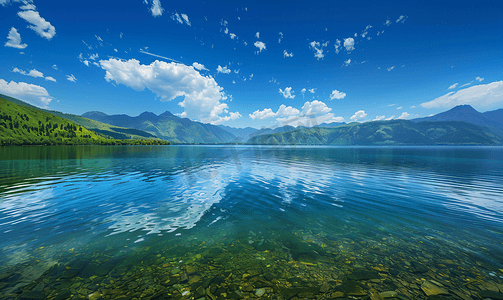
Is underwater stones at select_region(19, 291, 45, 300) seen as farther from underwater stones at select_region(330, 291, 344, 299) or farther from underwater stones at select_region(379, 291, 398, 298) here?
underwater stones at select_region(379, 291, 398, 298)

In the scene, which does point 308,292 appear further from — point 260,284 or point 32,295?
point 32,295

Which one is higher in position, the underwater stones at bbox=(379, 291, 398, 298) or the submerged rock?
the underwater stones at bbox=(379, 291, 398, 298)

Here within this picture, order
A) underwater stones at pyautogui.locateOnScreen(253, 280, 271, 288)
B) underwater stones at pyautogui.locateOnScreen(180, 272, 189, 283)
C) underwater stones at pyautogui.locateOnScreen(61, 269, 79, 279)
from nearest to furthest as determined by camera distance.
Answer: underwater stones at pyautogui.locateOnScreen(253, 280, 271, 288) → underwater stones at pyautogui.locateOnScreen(180, 272, 189, 283) → underwater stones at pyautogui.locateOnScreen(61, 269, 79, 279)

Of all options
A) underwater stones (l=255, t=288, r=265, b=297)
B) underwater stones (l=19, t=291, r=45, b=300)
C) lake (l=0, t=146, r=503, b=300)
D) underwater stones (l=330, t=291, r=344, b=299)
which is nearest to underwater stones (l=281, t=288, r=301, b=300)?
lake (l=0, t=146, r=503, b=300)

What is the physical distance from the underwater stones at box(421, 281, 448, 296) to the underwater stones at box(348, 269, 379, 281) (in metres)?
1.87

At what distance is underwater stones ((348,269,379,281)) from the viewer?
29.9ft

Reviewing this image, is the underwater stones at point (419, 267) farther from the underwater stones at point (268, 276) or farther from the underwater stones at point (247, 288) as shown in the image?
the underwater stones at point (247, 288)

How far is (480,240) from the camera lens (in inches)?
507

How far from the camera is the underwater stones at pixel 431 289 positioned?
317 inches

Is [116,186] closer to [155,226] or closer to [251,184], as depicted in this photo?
[155,226]

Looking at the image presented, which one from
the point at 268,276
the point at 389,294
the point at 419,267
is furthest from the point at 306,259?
the point at 419,267

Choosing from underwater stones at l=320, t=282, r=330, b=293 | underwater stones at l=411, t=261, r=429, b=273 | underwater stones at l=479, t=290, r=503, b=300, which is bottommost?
underwater stones at l=320, t=282, r=330, b=293

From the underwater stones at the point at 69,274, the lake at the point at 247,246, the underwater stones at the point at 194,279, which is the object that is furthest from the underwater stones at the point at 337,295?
the underwater stones at the point at 69,274

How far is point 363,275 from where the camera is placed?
9289 mm
